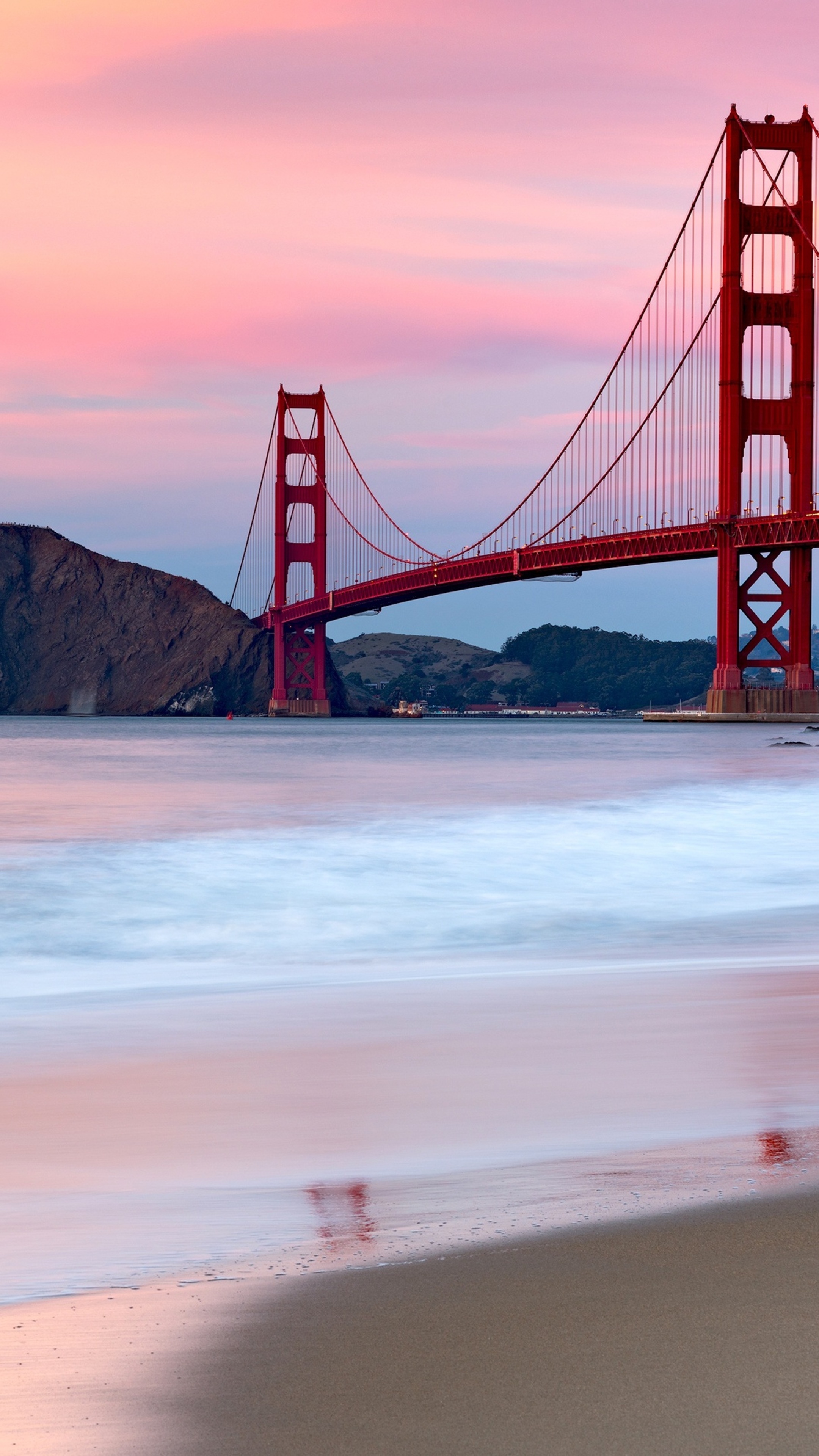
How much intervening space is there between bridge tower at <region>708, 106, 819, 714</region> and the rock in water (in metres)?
57.3

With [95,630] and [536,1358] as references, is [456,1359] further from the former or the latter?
[95,630]

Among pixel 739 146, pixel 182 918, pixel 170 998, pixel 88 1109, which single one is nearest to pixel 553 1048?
pixel 88 1109

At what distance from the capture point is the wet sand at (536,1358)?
209cm

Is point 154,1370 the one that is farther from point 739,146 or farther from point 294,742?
point 739,146

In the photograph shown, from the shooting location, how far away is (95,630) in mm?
126625

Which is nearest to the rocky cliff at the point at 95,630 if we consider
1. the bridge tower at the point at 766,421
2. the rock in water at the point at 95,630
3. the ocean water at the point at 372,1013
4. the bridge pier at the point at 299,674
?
the rock in water at the point at 95,630

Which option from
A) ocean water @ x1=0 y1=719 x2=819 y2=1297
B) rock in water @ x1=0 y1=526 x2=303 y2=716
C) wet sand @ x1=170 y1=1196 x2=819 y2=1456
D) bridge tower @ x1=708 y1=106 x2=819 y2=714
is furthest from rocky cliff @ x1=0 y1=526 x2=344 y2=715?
wet sand @ x1=170 y1=1196 x2=819 y2=1456

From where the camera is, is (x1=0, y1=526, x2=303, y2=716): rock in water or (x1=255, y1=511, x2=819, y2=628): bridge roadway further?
(x1=0, y1=526, x2=303, y2=716): rock in water

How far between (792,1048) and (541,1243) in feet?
7.57

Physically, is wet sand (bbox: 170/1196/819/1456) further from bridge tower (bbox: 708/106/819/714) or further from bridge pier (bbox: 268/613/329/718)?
bridge pier (bbox: 268/613/329/718)

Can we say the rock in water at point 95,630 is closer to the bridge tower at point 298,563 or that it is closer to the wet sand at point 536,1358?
the bridge tower at point 298,563

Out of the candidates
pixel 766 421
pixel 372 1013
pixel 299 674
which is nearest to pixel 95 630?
pixel 299 674

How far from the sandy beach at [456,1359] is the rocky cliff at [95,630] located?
110 m

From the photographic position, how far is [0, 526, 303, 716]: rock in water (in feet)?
386
